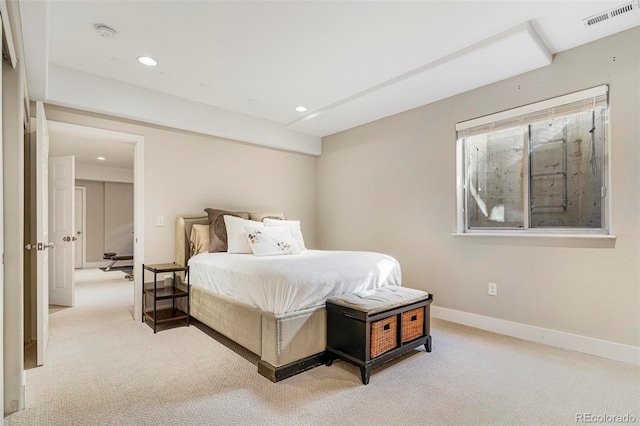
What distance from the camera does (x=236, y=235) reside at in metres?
3.50

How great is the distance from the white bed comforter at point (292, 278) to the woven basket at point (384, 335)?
40 centimetres

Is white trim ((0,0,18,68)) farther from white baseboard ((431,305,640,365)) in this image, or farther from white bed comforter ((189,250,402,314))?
white baseboard ((431,305,640,365))

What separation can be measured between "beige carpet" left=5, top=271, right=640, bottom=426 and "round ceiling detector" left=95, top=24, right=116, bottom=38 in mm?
2474

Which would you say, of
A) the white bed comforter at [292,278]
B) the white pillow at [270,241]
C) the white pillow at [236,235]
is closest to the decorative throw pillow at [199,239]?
the white pillow at [236,235]

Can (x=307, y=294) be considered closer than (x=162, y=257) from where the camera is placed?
Yes

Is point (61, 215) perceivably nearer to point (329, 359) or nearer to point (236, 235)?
point (236, 235)

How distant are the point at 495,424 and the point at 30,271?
3.86 metres

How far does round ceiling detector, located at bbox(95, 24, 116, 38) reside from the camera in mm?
2361

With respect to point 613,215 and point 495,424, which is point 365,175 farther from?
point 495,424

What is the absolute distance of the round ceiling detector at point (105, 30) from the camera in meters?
2.36

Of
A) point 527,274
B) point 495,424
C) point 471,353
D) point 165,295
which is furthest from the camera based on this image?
point 165,295

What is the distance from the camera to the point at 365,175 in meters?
4.46

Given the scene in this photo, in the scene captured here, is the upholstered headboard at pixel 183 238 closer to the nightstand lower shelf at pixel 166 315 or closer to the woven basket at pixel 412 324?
the nightstand lower shelf at pixel 166 315

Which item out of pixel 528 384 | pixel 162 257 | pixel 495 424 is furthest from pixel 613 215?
pixel 162 257
